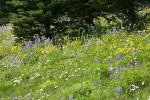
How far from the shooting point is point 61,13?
1283cm

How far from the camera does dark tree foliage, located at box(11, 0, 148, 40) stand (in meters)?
12.2

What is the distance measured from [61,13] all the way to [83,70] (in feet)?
14.4

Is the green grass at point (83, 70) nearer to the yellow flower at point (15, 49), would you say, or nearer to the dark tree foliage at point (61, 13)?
the yellow flower at point (15, 49)

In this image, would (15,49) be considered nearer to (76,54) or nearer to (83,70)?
(76,54)

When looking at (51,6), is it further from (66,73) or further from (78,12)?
(66,73)

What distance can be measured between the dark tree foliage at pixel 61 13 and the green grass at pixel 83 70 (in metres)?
1.22

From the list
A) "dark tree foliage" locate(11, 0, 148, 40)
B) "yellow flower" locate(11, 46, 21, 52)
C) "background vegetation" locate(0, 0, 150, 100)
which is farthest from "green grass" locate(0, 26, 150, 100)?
"dark tree foliage" locate(11, 0, 148, 40)

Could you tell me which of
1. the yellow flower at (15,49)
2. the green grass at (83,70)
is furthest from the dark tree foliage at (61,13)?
the green grass at (83,70)

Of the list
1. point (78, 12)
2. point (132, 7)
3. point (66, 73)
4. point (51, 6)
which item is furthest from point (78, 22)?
point (66, 73)

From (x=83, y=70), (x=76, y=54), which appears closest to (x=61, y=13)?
(x=76, y=54)

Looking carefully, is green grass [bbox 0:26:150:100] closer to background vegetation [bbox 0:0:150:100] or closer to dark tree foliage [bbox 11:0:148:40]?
background vegetation [bbox 0:0:150:100]

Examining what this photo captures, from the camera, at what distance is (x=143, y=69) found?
7820 mm

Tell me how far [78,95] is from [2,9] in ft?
35.0

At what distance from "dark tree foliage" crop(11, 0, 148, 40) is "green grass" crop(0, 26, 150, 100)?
4.01 feet
